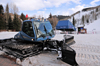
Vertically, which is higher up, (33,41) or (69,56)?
(33,41)

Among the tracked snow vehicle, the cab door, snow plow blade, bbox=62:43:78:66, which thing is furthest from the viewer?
the cab door

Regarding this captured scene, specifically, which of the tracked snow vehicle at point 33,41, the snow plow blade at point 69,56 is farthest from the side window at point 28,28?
the snow plow blade at point 69,56

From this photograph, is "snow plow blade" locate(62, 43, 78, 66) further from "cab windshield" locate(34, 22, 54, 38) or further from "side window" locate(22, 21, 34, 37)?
"side window" locate(22, 21, 34, 37)

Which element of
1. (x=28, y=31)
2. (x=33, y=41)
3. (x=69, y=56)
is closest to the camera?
(x=69, y=56)

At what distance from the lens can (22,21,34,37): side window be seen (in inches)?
214

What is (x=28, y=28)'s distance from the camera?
5684 mm

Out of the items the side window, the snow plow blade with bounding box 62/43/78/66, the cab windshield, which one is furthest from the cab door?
the snow plow blade with bounding box 62/43/78/66

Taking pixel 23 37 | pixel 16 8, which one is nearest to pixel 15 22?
pixel 16 8

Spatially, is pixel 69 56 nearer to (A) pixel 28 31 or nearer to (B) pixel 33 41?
(B) pixel 33 41

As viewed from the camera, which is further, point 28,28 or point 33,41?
point 28,28

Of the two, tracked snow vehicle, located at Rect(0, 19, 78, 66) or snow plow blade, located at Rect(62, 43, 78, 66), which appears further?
tracked snow vehicle, located at Rect(0, 19, 78, 66)

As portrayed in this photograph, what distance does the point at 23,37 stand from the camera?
583 cm

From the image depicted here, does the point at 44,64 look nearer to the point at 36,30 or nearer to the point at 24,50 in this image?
the point at 24,50

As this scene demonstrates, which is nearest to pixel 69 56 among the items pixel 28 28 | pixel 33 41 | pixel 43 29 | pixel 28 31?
pixel 33 41
